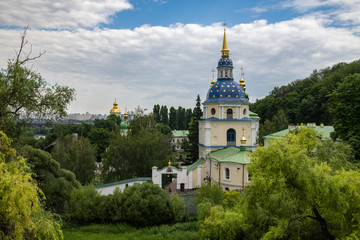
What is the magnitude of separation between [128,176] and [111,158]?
261 cm

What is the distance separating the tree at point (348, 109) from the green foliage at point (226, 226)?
445 inches

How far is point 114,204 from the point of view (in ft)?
56.9

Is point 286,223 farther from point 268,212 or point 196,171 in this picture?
point 196,171

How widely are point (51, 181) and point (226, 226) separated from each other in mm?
11864

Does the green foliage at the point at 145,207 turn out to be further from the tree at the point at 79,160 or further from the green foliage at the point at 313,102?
the green foliage at the point at 313,102

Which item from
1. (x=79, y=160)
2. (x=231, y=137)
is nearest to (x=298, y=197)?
(x=231, y=137)

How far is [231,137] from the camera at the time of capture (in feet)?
88.8

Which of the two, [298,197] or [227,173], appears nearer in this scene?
[298,197]

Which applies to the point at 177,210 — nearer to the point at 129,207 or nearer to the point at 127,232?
the point at 129,207

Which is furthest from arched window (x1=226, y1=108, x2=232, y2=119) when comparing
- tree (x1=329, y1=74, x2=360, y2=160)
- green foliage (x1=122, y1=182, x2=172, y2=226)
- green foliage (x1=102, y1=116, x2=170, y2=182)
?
green foliage (x1=122, y1=182, x2=172, y2=226)

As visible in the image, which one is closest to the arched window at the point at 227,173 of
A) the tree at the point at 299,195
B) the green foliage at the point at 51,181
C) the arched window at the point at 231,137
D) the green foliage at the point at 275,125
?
the arched window at the point at 231,137

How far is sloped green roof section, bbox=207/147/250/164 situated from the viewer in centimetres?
2233

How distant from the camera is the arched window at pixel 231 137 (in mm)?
26969

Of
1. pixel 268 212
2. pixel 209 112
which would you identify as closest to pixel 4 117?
pixel 268 212
